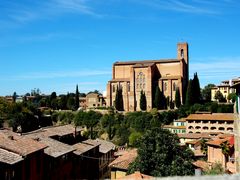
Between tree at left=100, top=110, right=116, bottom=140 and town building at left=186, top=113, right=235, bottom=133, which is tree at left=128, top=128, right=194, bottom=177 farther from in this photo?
tree at left=100, top=110, right=116, bottom=140

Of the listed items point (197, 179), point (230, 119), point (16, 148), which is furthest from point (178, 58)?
point (197, 179)

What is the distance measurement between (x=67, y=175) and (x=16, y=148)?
9.96m

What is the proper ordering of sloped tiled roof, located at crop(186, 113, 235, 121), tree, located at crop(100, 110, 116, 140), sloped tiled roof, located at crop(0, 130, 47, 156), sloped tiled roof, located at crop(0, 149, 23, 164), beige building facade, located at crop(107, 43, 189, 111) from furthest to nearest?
beige building facade, located at crop(107, 43, 189, 111)
tree, located at crop(100, 110, 116, 140)
sloped tiled roof, located at crop(186, 113, 235, 121)
sloped tiled roof, located at crop(0, 130, 47, 156)
sloped tiled roof, located at crop(0, 149, 23, 164)

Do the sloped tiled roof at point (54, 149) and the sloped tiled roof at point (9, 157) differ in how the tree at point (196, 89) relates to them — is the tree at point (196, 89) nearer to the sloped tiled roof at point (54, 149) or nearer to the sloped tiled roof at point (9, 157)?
the sloped tiled roof at point (54, 149)

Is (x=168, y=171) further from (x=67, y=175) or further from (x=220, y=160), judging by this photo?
(x=220, y=160)

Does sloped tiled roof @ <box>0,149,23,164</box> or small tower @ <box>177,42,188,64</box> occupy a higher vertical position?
small tower @ <box>177,42,188,64</box>

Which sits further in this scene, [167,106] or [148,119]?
[167,106]

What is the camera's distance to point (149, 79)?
315ft

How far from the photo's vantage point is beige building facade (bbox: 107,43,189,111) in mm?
95562

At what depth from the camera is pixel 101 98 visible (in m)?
114

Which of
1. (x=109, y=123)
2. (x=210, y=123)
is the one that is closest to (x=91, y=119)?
(x=109, y=123)

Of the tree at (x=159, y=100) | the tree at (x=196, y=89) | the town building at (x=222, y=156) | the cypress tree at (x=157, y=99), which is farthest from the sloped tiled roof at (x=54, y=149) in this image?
the tree at (x=159, y=100)

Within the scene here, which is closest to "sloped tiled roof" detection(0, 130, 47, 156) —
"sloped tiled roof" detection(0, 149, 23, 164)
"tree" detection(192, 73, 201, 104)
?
"sloped tiled roof" detection(0, 149, 23, 164)

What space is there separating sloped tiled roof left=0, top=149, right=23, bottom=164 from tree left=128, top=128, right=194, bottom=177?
9597mm
